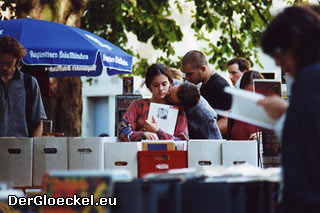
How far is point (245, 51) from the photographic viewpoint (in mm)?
12836

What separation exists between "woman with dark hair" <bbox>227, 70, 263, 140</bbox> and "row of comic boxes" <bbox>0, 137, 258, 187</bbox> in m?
0.92

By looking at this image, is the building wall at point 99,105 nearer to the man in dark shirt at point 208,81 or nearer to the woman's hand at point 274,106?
the man in dark shirt at point 208,81

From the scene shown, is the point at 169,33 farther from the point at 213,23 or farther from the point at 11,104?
the point at 11,104

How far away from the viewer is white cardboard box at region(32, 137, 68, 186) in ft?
16.0

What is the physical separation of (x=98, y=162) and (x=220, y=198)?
2394mm

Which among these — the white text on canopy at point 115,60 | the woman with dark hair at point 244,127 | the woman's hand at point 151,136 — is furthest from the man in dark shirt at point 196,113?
the white text on canopy at point 115,60

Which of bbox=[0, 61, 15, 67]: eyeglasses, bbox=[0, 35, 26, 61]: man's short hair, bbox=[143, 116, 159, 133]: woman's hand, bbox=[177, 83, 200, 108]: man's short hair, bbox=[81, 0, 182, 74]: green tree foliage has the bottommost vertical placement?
bbox=[143, 116, 159, 133]: woman's hand

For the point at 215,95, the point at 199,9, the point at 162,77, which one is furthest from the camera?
the point at 199,9

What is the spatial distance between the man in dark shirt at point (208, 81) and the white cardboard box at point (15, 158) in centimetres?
225

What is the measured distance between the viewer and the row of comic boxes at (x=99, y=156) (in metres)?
4.61

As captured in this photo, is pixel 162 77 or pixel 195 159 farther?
pixel 162 77

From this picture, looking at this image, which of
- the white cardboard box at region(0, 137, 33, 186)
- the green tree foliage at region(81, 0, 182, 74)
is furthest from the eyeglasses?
the green tree foliage at region(81, 0, 182, 74)

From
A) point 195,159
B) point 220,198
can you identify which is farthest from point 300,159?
point 195,159

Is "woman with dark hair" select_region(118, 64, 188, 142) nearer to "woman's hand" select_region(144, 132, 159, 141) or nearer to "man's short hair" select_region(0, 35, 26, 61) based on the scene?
"woman's hand" select_region(144, 132, 159, 141)
